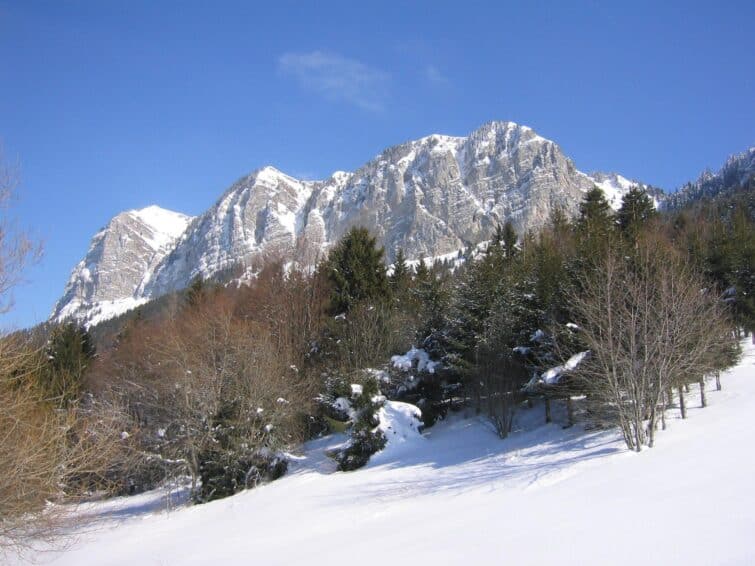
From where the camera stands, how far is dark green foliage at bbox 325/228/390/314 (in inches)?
1065

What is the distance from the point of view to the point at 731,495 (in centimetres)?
806

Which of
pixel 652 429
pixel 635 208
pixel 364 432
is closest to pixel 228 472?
pixel 364 432

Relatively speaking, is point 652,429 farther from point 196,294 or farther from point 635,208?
point 196,294

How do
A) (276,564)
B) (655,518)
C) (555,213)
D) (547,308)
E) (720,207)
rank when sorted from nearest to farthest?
(655,518), (276,564), (547,308), (555,213), (720,207)

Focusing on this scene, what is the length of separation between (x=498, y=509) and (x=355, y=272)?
18.4m

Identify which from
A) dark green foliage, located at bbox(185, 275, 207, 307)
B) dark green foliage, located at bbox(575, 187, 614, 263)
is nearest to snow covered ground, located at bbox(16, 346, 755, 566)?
dark green foliage, located at bbox(575, 187, 614, 263)

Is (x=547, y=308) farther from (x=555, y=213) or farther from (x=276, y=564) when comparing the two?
(x=555, y=213)

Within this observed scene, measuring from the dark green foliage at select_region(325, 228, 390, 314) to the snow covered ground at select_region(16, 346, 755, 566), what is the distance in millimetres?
9020

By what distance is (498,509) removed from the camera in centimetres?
996

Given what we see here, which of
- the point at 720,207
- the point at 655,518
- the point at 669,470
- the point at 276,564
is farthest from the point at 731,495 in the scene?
the point at 720,207

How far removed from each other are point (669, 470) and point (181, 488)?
62.9 ft

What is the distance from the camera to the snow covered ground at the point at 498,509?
723 cm

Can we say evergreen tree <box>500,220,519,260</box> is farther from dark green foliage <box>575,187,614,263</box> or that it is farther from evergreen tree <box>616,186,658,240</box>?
evergreen tree <box>616,186,658,240</box>

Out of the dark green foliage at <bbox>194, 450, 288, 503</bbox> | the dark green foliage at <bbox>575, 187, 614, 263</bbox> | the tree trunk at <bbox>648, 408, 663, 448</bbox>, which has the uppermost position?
the dark green foliage at <bbox>575, 187, 614, 263</bbox>
